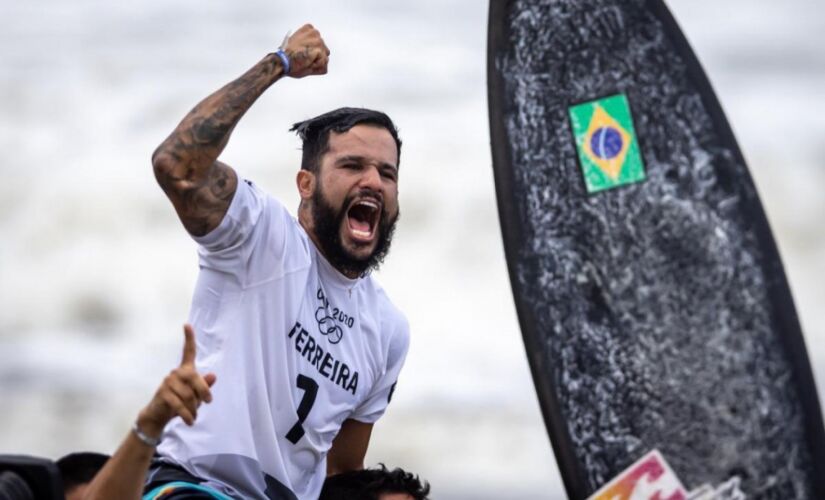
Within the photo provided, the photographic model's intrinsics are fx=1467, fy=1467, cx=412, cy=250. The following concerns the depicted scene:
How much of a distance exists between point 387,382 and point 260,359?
1047mm

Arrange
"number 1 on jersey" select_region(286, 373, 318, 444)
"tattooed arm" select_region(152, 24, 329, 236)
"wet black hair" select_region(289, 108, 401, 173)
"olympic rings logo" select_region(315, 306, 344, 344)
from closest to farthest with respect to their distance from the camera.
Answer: "tattooed arm" select_region(152, 24, 329, 236), "number 1 on jersey" select_region(286, 373, 318, 444), "olympic rings logo" select_region(315, 306, 344, 344), "wet black hair" select_region(289, 108, 401, 173)

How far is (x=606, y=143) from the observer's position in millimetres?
5832

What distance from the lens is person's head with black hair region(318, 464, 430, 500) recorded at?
6523 millimetres

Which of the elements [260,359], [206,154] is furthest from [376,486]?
[206,154]

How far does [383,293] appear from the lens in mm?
6855

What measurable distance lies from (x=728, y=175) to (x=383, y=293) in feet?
5.93

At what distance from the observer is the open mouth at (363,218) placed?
252 inches

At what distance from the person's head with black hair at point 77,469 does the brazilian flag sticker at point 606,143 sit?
219cm

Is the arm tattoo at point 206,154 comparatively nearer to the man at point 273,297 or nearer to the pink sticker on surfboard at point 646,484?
the man at point 273,297

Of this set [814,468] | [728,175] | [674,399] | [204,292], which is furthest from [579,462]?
[204,292]

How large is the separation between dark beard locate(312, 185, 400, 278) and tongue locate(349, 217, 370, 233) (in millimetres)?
50

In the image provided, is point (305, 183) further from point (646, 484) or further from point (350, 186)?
point (646, 484)

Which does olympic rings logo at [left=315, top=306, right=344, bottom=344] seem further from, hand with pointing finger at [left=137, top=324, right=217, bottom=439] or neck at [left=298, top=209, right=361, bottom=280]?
hand with pointing finger at [left=137, top=324, right=217, bottom=439]

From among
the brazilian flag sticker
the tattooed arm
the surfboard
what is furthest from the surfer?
the brazilian flag sticker
